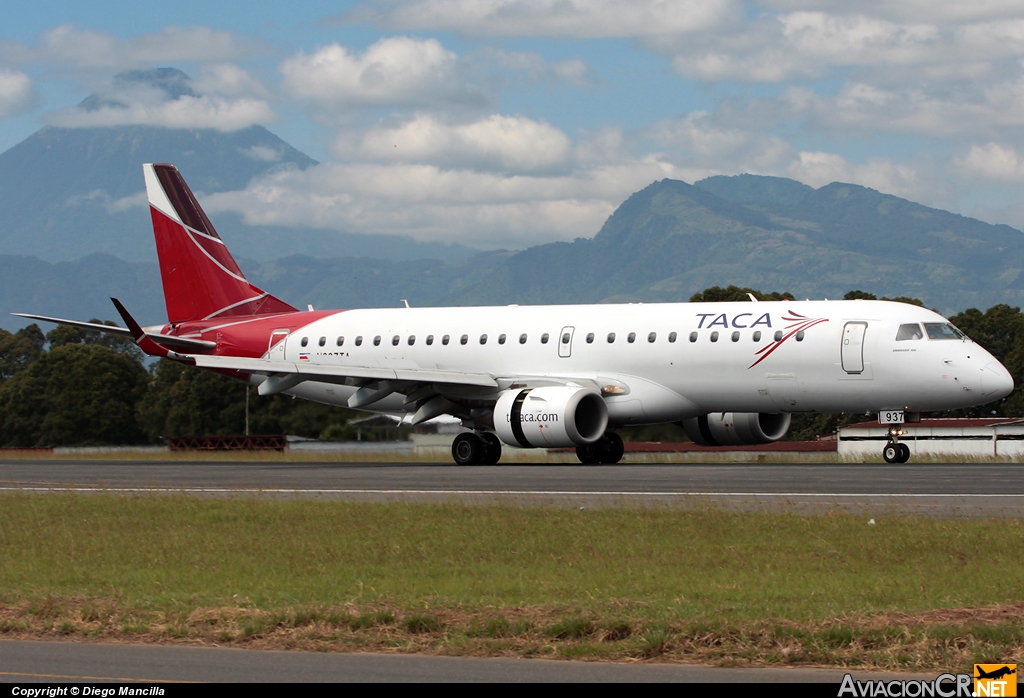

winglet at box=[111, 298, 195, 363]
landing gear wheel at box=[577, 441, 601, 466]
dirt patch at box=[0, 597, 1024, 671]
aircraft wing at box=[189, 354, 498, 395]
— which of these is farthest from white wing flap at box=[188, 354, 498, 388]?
dirt patch at box=[0, 597, 1024, 671]

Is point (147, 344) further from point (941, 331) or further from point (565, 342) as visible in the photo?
point (941, 331)

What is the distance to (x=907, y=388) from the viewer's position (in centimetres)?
3166

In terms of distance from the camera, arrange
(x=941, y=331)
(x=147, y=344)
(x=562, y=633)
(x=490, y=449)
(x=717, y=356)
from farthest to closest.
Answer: (x=147, y=344), (x=490, y=449), (x=717, y=356), (x=941, y=331), (x=562, y=633)

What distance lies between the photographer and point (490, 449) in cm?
3622

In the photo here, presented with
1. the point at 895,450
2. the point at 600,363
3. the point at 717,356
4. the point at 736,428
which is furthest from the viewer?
the point at 736,428

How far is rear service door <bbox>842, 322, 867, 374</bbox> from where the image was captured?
1255 inches

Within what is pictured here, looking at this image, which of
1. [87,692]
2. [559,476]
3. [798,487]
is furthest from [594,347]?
[87,692]

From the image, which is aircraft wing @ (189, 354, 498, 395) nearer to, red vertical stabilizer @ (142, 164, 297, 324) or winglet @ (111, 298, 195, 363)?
winglet @ (111, 298, 195, 363)

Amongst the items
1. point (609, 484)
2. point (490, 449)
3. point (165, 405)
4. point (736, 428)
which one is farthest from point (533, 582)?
point (165, 405)

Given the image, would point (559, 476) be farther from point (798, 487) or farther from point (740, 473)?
point (798, 487)

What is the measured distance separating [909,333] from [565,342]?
29.2 ft

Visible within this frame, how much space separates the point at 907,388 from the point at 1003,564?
60.2ft

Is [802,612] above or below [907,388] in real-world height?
below

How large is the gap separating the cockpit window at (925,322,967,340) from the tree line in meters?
8.84
